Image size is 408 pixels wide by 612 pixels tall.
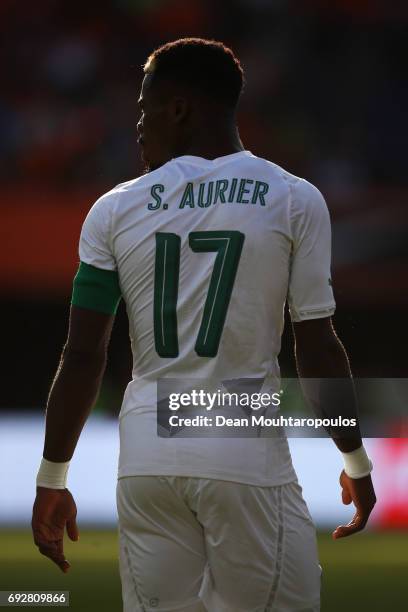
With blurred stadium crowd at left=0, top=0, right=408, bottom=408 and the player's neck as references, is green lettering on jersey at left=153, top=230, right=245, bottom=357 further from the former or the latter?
blurred stadium crowd at left=0, top=0, right=408, bottom=408

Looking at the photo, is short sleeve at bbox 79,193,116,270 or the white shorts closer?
the white shorts

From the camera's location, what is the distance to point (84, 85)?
1385cm

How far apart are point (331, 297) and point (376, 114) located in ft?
36.6

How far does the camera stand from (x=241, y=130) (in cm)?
1348

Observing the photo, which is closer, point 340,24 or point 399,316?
point 399,316

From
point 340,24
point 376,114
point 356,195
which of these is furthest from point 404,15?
point 356,195

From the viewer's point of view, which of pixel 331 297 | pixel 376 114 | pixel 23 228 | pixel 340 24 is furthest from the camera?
pixel 340 24

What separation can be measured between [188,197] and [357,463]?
2.43ft

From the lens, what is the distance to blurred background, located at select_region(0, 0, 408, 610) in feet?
41.3

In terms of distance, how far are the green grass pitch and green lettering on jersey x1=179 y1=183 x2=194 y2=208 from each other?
387 centimetres

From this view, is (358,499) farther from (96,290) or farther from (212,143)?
(212,143)

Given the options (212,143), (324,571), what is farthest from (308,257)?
(324,571)

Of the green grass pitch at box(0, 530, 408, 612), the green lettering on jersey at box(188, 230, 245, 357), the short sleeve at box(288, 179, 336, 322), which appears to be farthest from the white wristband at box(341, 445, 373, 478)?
the green grass pitch at box(0, 530, 408, 612)

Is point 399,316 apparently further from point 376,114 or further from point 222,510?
point 222,510
